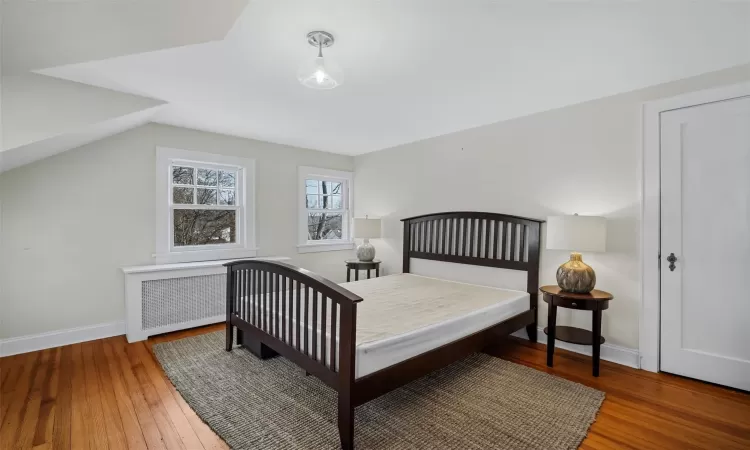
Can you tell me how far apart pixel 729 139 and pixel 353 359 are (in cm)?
303

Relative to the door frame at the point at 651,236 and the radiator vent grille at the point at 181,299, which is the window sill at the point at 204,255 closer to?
the radiator vent grille at the point at 181,299

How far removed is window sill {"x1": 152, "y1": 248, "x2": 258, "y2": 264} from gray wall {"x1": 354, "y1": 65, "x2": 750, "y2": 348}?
237cm

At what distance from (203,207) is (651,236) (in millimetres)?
4517

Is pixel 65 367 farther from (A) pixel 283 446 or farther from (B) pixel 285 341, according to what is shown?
(A) pixel 283 446

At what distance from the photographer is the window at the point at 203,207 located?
3.63 meters

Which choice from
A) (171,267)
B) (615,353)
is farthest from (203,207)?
(615,353)

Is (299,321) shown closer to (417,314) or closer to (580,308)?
(417,314)

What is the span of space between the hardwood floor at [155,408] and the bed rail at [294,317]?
24.9 inches

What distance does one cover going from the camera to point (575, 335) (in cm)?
275

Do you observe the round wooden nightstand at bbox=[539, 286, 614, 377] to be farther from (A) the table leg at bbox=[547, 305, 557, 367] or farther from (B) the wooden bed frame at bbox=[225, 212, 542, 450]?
(B) the wooden bed frame at bbox=[225, 212, 542, 450]

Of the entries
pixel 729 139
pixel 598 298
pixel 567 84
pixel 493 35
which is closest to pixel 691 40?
pixel 567 84

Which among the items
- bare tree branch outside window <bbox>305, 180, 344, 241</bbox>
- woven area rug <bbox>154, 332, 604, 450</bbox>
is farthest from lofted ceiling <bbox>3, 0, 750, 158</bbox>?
woven area rug <bbox>154, 332, 604, 450</bbox>

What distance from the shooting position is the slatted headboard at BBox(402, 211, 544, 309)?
10.7 feet

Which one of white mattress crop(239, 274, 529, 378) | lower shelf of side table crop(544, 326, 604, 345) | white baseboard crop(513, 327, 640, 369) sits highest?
white mattress crop(239, 274, 529, 378)
